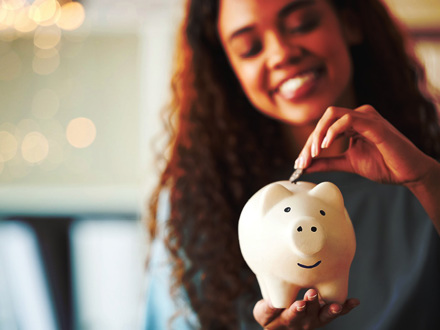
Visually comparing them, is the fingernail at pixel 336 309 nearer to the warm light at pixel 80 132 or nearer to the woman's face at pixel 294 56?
the woman's face at pixel 294 56

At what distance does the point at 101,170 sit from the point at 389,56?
1105 millimetres

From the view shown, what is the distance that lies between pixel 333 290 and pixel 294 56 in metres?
0.31

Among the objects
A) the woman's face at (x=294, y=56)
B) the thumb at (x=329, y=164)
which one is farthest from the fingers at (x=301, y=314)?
the woman's face at (x=294, y=56)

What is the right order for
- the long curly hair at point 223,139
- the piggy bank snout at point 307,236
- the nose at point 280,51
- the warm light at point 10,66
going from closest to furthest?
the piggy bank snout at point 307,236
the nose at point 280,51
the long curly hair at point 223,139
the warm light at point 10,66

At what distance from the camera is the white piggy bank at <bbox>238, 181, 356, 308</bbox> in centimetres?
46

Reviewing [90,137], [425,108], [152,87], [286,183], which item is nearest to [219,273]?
[286,183]

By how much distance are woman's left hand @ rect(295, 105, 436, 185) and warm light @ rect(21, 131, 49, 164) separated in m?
1.30

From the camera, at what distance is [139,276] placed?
1.66m

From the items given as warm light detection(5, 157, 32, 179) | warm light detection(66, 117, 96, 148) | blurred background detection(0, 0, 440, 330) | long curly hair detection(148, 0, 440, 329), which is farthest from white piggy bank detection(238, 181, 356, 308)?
warm light detection(5, 157, 32, 179)

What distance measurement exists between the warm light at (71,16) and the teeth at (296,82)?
111 cm

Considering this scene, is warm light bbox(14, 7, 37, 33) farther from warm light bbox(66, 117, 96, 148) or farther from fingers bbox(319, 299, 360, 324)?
fingers bbox(319, 299, 360, 324)

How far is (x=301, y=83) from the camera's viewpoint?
0.62 metres

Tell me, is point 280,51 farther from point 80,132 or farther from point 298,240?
point 80,132

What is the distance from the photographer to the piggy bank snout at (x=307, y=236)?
458 mm
